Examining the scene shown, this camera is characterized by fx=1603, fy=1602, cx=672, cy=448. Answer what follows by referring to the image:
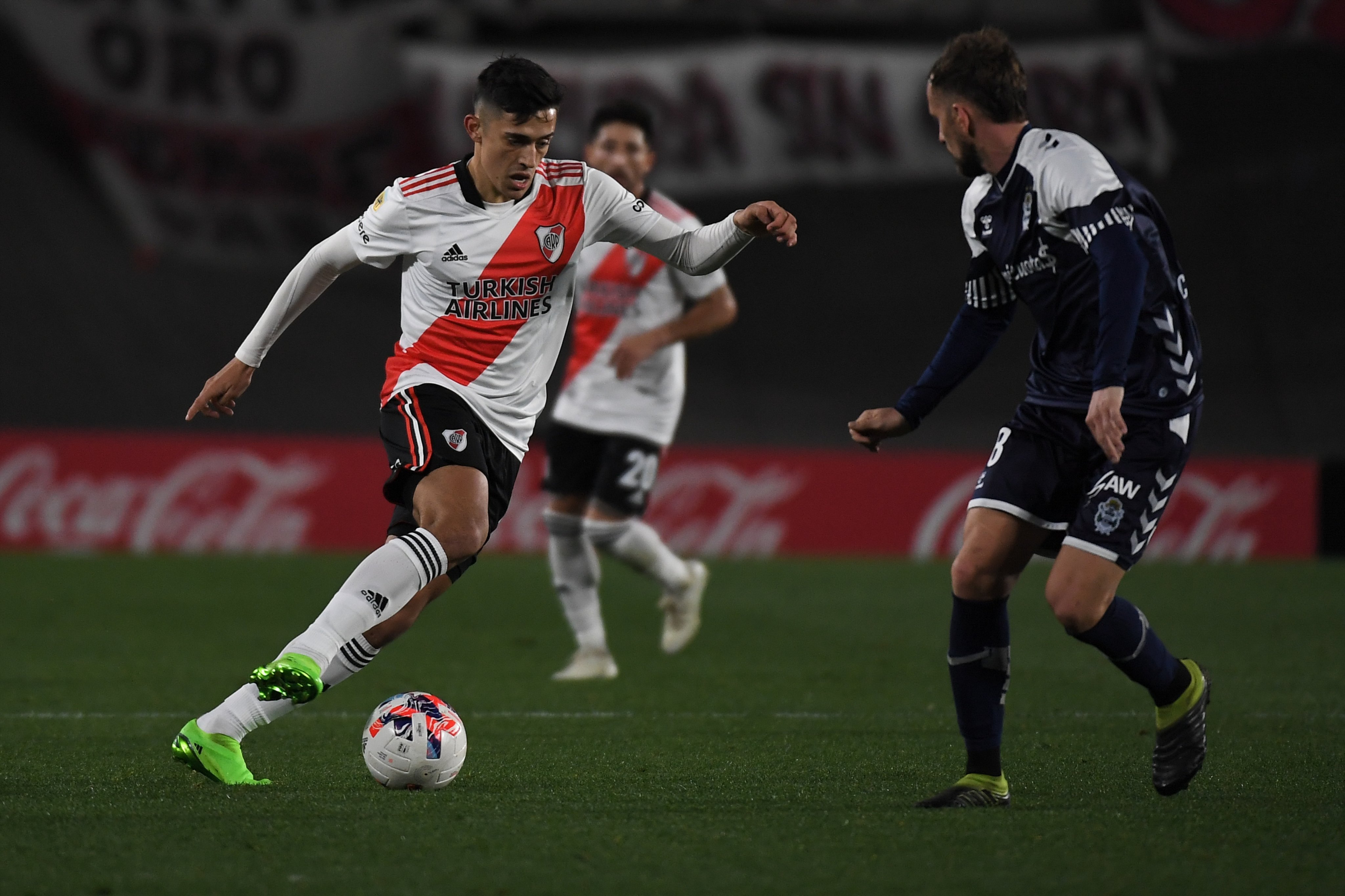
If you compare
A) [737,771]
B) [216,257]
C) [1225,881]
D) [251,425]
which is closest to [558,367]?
[251,425]

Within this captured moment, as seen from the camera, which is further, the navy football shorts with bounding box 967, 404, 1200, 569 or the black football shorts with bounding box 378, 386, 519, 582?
the black football shorts with bounding box 378, 386, 519, 582

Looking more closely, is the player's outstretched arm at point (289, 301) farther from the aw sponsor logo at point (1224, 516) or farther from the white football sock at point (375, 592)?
the aw sponsor logo at point (1224, 516)

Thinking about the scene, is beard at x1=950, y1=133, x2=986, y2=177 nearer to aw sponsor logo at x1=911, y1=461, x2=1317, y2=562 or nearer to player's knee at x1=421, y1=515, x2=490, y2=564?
player's knee at x1=421, y1=515, x2=490, y2=564

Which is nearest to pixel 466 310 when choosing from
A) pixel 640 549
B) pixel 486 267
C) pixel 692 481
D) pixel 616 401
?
pixel 486 267

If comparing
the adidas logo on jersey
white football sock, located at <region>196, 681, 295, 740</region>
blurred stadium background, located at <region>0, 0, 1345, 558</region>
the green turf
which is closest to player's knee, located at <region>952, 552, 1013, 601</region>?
the green turf

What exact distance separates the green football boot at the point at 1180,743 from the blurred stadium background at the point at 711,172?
1159 centimetres

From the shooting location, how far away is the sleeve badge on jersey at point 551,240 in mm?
4668

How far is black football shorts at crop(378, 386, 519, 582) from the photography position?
4.45 metres

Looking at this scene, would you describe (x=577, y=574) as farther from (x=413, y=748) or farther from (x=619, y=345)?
(x=413, y=748)

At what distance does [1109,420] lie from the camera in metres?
3.74

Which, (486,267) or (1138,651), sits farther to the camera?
(486,267)

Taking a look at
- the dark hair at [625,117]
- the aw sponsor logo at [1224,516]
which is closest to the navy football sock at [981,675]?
the dark hair at [625,117]

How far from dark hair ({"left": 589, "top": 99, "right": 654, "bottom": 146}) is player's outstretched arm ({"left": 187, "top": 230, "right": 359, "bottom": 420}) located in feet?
9.12

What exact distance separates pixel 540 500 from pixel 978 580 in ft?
30.0
